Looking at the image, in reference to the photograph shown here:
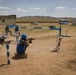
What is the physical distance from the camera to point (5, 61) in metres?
10.8

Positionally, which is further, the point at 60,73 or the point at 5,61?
the point at 5,61

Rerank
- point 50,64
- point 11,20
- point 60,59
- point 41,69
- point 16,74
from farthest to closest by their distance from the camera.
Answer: point 11,20, point 60,59, point 50,64, point 41,69, point 16,74

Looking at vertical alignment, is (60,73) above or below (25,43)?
below

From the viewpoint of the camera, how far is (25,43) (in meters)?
11.7

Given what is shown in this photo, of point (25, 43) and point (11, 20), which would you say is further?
point (11, 20)

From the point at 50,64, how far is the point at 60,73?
1.35 m

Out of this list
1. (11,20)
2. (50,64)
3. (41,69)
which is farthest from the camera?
(11,20)

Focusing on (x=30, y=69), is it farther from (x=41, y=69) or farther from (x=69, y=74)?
(x=69, y=74)

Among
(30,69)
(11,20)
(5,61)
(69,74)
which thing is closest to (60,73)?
(69,74)

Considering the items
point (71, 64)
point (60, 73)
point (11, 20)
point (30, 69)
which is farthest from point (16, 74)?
point (11, 20)

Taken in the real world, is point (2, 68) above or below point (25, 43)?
below

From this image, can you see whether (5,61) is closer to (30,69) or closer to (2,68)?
(2,68)

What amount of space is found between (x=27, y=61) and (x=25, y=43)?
1.27 meters

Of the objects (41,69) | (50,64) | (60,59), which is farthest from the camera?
(60,59)
